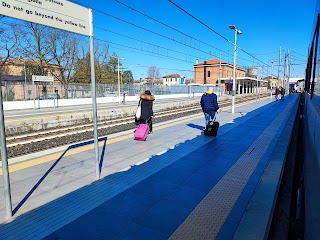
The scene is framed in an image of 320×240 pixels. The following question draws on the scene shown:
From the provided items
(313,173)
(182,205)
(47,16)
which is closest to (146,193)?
(182,205)

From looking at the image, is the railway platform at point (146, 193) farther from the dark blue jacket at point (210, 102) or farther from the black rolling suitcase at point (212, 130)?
the dark blue jacket at point (210, 102)

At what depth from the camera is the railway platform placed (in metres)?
3.04

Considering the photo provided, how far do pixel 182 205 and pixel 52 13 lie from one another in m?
3.30

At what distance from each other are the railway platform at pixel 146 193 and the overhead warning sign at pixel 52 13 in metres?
2.57

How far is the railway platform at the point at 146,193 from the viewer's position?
9.97 ft

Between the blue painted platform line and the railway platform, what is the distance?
12 millimetres

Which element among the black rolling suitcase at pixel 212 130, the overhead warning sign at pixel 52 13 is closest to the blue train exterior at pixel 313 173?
the overhead warning sign at pixel 52 13

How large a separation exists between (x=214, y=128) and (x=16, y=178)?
597 centimetres

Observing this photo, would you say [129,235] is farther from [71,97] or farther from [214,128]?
[71,97]

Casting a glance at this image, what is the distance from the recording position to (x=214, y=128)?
854cm

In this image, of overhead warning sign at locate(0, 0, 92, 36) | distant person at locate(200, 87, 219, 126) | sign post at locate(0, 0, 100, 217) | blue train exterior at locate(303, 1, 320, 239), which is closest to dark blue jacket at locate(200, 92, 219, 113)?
A: distant person at locate(200, 87, 219, 126)

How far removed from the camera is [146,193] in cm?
402

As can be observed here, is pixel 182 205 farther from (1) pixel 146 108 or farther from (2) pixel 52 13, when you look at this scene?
(1) pixel 146 108

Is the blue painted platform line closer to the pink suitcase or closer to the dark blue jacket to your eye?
the pink suitcase
